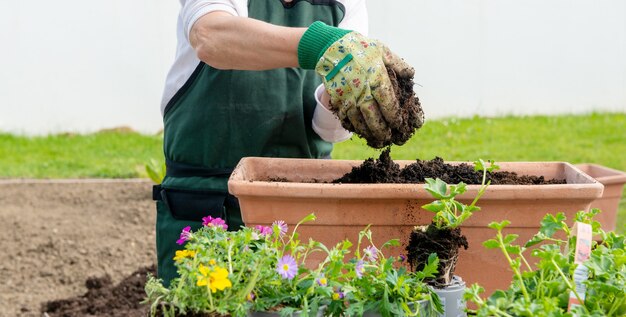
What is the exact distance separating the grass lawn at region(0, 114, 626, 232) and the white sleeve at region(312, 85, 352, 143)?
121 inches

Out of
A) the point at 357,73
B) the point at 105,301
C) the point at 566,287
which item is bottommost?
the point at 105,301

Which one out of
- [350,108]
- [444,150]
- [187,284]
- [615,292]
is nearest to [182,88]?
[350,108]

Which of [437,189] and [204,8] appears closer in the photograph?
[437,189]

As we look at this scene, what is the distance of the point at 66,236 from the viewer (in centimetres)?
437

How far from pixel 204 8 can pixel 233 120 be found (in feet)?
1.13

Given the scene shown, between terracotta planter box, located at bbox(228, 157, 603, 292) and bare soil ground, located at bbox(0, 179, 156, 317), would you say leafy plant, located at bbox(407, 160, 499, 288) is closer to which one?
terracotta planter box, located at bbox(228, 157, 603, 292)

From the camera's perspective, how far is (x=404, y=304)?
4.16 feet

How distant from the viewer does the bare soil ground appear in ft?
12.6

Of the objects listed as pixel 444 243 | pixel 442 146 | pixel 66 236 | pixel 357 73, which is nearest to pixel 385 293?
pixel 444 243

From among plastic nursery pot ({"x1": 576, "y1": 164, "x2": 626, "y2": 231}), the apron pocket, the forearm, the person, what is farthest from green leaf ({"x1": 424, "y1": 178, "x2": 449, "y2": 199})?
plastic nursery pot ({"x1": 576, "y1": 164, "x2": 626, "y2": 231})

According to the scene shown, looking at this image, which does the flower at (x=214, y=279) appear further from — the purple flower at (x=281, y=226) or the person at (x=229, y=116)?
the person at (x=229, y=116)

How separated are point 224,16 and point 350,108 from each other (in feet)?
1.24

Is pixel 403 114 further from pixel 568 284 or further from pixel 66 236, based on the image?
pixel 66 236

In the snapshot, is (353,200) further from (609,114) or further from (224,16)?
(609,114)
